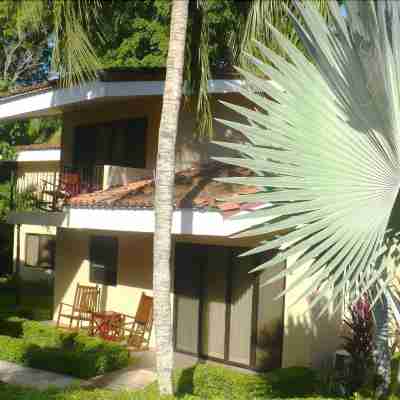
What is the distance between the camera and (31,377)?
9492 millimetres

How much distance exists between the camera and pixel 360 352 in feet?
28.3

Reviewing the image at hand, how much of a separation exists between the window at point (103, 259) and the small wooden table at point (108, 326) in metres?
1.39

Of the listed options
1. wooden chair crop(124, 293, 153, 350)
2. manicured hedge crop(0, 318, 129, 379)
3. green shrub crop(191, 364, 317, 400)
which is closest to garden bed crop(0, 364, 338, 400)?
green shrub crop(191, 364, 317, 400)

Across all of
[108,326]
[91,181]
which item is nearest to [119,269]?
[108,326]

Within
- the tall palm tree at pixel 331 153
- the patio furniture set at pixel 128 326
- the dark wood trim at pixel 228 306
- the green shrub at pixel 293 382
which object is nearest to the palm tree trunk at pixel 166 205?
the green shrub at pixel 293 382

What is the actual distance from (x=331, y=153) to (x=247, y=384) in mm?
4903

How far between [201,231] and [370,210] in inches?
189

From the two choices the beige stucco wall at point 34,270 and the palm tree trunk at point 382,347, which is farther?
the beige stucco wall at point 34,270

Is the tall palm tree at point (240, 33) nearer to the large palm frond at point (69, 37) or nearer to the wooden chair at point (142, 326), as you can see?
the large palm frond at point (69, 37)

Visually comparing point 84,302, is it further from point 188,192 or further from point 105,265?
point 188,192

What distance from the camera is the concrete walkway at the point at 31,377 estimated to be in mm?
9062

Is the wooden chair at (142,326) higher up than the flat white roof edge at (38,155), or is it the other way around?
the flat white roof edge at (38,155)

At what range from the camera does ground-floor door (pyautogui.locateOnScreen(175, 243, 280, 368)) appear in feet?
34.1

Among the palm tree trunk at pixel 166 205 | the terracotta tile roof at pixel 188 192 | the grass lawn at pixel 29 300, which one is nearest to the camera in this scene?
the palm tree trunk at pixel 166 205
